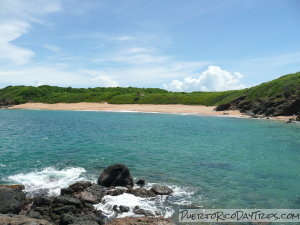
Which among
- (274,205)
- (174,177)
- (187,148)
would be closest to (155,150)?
(187,148)

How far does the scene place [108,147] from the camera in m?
39.9

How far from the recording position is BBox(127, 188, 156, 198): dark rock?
21.7 m

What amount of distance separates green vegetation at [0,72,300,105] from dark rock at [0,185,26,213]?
81645 mm

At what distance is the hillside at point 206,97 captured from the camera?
86.7m

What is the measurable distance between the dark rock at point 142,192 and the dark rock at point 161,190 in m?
0.24

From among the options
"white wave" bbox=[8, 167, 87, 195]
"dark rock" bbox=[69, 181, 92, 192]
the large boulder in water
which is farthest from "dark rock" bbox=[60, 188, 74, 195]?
the large boulder in water

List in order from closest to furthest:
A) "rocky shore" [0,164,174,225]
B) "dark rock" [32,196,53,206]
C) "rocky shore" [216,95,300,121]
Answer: "rocky shore" [0,164,174,225] → "dark rock" [32,196,53,206] → "rocky shore" [216,95,300,121]

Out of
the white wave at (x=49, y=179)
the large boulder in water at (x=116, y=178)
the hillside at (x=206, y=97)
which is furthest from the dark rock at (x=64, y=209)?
the hillside at (x=206, y=97)

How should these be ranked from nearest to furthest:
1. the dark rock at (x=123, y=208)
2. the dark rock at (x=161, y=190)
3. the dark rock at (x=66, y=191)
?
the dark rock at (x=123, y=208) < the dark rock at (x=66, y=191) < the dark rock at (x=161, y=190)

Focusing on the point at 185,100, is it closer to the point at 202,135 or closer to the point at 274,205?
the point at 202,135

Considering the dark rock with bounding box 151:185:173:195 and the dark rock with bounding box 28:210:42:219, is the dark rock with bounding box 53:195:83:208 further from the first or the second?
the dark rock with bounding box 151:185:173:195

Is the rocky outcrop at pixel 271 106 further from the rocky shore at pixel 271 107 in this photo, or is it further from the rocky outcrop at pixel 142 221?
the rocky outcrop at pixel 142 221

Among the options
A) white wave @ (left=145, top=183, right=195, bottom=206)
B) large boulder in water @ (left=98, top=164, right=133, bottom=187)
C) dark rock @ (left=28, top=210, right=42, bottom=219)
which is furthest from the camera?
large boulder in water @ (left=98, top=164, right=133, bottom=187)

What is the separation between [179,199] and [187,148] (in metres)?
18.8
